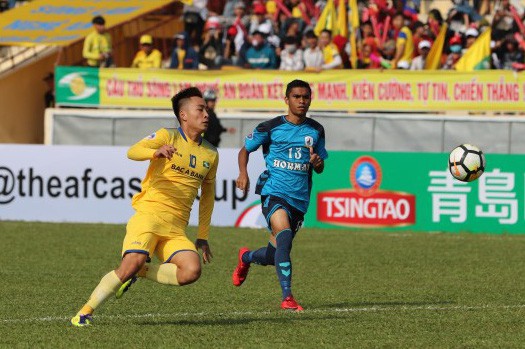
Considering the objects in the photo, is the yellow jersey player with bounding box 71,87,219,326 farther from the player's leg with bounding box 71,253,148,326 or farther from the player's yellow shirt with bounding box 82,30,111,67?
the player's yellow shirt with bounding box 82,30,111,67

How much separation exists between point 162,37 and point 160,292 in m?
17.8

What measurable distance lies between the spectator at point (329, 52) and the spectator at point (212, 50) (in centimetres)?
229

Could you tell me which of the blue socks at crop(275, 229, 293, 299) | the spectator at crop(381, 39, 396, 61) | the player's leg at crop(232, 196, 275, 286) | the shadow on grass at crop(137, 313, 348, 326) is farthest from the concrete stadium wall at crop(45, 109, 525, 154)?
the shadow on grass at crop(137, 313, 348, 326)

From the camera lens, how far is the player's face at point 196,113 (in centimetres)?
981

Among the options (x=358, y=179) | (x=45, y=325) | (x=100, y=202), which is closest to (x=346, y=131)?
(x=358, y=179)

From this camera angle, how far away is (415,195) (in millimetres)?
20531

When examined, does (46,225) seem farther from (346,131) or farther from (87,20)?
(87,20)

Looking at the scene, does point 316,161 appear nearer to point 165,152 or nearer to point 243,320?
point 243,320

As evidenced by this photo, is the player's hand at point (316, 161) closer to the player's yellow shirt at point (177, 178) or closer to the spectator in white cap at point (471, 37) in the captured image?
the player's yellow shirt at point (177, 178)

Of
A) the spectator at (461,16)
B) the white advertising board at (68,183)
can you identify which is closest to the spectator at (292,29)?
the spectator at (461,16)

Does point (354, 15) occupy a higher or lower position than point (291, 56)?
higher

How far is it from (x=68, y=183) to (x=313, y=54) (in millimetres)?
5893

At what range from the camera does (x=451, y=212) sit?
20328 millimetres

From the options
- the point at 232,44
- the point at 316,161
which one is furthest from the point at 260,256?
the point at 232,44
